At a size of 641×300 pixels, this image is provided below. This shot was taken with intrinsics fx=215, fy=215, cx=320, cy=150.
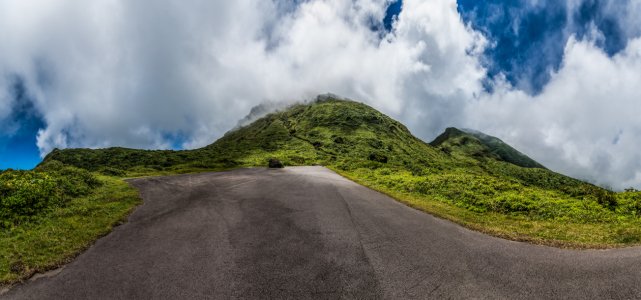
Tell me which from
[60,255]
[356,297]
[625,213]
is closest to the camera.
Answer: [356,297]

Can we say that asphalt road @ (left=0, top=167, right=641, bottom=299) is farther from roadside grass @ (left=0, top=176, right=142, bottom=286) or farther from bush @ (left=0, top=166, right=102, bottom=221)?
bush @ (left=0, top=166, right=102, bottom=221)

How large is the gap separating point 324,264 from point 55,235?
39.7 feet

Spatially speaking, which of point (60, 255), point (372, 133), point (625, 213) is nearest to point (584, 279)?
point (625, 213)

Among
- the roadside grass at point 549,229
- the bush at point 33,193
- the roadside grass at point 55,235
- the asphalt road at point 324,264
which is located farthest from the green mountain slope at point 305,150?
the roadside grass at point 549,229

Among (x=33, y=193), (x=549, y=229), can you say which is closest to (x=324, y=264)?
(x=549, y=229)

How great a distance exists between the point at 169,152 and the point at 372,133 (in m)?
110

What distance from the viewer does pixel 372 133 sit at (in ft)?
462

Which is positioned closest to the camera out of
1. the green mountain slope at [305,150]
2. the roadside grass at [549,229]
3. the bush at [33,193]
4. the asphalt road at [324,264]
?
the asphalt road at [324,264]

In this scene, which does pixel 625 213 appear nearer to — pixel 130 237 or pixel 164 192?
pixel 130 237

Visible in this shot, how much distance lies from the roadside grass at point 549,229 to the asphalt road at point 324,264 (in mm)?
838

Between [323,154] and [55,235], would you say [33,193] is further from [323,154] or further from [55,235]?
[323,154]

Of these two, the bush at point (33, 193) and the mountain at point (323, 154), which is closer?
the bush at point (33, 193)

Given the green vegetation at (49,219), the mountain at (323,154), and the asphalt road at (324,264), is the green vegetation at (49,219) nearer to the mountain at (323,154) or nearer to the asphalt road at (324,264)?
the asphalt road at (324,264)

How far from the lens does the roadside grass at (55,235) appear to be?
7312mm
